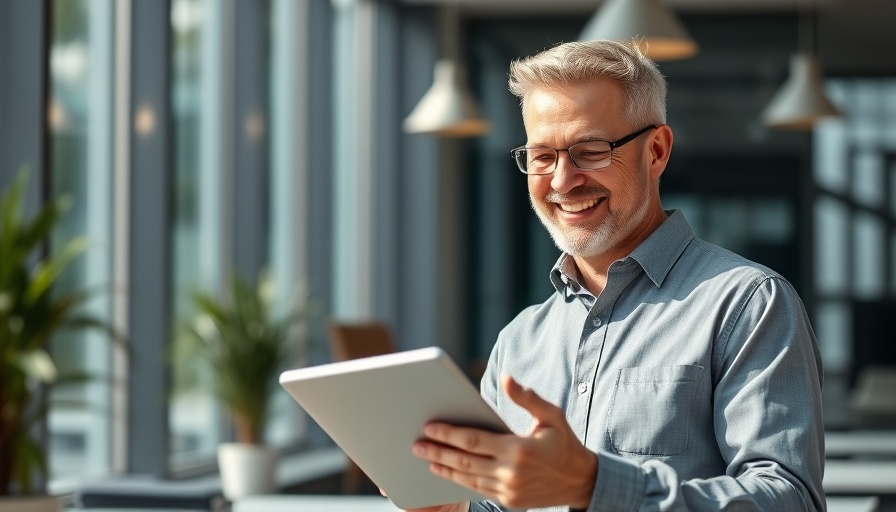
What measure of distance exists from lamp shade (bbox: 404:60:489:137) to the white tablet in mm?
4528

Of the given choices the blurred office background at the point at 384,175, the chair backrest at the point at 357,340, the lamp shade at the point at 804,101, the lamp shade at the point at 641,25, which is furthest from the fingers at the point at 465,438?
the lamp shade at the point at 804,101

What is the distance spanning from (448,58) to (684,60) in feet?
5.70

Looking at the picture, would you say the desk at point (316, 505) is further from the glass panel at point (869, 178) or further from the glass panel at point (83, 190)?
the glass panel at point (869, 178)

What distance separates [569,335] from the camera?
5.95 ft

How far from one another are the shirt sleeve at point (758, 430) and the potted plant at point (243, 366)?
423cm

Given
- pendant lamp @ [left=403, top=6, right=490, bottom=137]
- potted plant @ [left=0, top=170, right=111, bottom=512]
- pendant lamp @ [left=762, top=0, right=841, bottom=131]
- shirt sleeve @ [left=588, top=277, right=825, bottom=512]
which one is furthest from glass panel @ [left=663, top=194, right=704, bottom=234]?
shirt sleeve @ [left=588, top=277, right=825, bottom=512]

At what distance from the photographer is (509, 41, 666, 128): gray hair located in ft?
5.57

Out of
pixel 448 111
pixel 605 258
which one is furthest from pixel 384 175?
pixel 605 258

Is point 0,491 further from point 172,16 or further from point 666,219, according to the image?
point 172,16

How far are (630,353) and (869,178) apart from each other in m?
8.69

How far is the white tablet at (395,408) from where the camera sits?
1.38 m

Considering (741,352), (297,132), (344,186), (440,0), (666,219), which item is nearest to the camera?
(741,352)

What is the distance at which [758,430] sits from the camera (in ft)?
4.92

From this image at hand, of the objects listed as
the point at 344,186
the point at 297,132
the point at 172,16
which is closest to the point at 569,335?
the point at 172,16
